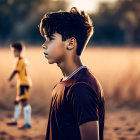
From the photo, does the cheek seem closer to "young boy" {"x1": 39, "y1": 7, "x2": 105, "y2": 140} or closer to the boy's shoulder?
"young boy" {"x1": 39, "y1": 7, "x2": 105, "y2": 140}

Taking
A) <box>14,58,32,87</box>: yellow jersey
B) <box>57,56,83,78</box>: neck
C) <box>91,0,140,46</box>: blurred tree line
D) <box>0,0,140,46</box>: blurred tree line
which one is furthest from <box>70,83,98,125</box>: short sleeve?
<box>0,0,140,46</box>: blurred tree line

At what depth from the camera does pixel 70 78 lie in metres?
2.09

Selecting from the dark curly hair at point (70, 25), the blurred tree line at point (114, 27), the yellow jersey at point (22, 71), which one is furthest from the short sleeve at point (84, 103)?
the blurred tree line at point (114, 27)

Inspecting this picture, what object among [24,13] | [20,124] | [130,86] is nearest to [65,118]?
[20,124]

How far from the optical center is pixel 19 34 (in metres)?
58.6

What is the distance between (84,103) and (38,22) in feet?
188

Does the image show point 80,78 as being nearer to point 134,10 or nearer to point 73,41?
point 73,41

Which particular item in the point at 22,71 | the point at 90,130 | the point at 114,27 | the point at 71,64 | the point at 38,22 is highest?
the point at 38,22

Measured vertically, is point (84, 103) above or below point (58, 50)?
below

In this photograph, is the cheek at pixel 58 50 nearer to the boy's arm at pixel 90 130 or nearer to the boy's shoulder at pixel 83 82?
the boy's shoulder at pixel 83 82

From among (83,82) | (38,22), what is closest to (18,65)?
(83,82)

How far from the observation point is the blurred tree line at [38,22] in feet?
175

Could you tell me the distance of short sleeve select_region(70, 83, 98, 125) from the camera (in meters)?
1.89

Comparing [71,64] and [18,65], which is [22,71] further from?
[71,64]
